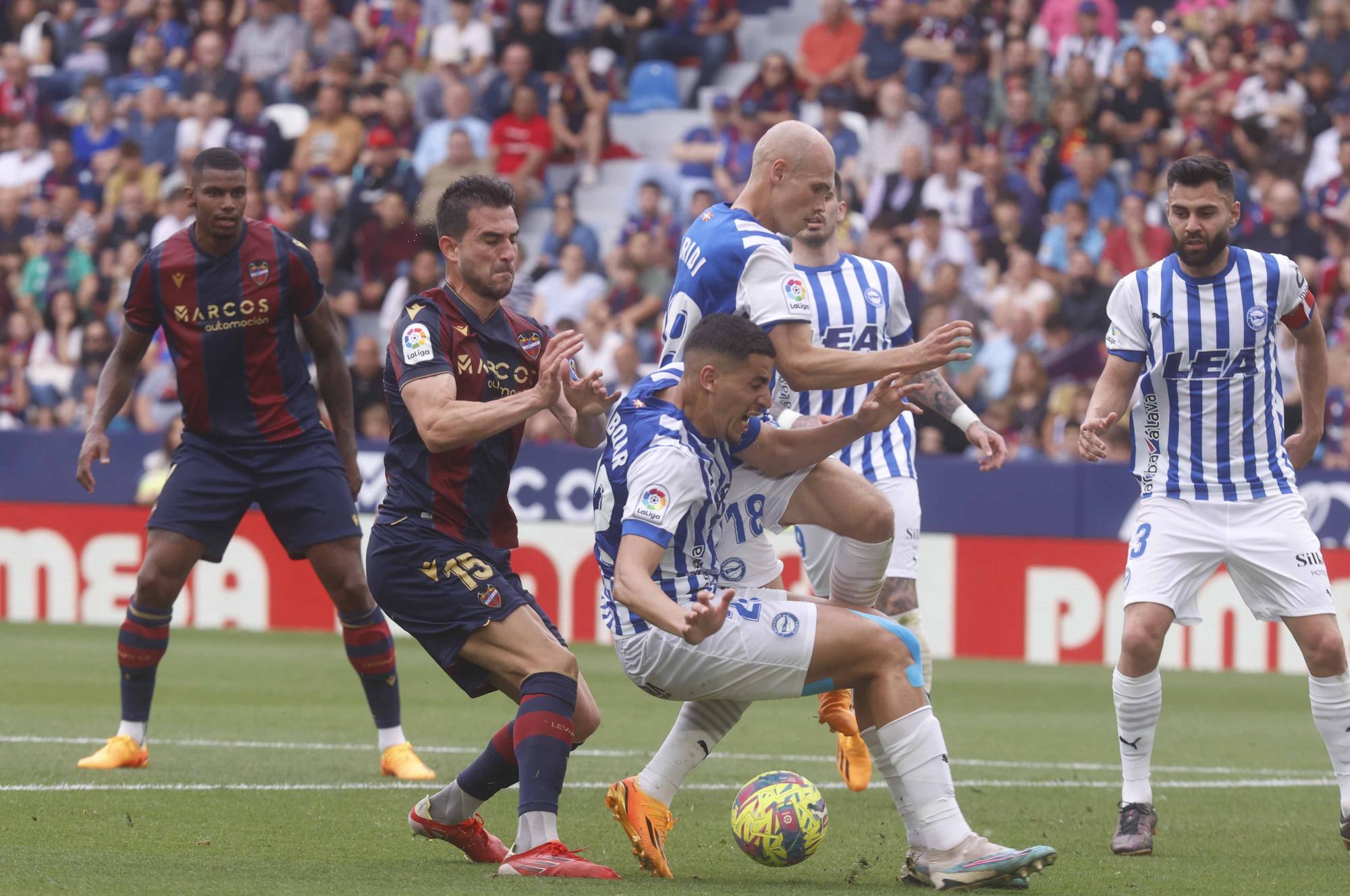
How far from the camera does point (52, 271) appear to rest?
21.2 m

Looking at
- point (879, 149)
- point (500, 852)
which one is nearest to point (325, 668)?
point (500, 852)

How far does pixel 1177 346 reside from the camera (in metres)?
6.92

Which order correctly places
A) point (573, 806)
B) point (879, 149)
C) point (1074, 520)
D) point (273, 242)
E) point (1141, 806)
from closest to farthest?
1. point (1141, 806)
2. point (573, 806)
3. point (273, 242)
4. point (1074, 520)
5. point (879, 149)

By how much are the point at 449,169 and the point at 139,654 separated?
40.6 feet

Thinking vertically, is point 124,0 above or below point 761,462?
above

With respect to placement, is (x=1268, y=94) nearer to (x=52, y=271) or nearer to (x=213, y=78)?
(x=213, y=78)

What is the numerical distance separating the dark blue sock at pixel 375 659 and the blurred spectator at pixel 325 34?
15.4 meters

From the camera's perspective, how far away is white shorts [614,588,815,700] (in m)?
5.72

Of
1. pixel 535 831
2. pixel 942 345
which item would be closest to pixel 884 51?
pixel 942 345

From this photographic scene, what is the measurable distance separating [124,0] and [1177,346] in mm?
20709

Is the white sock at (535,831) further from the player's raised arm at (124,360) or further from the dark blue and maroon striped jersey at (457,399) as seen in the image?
the player's raised arm at (124,360)

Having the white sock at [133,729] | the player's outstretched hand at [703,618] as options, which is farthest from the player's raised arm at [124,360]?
the player's outstretched hand at [703,618]

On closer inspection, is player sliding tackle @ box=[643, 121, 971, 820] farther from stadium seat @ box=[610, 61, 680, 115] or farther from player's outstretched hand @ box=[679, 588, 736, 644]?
stadium seat @ box=[610, 61, 680, 115]

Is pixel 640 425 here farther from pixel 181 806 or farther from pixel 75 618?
pixel 75 618
